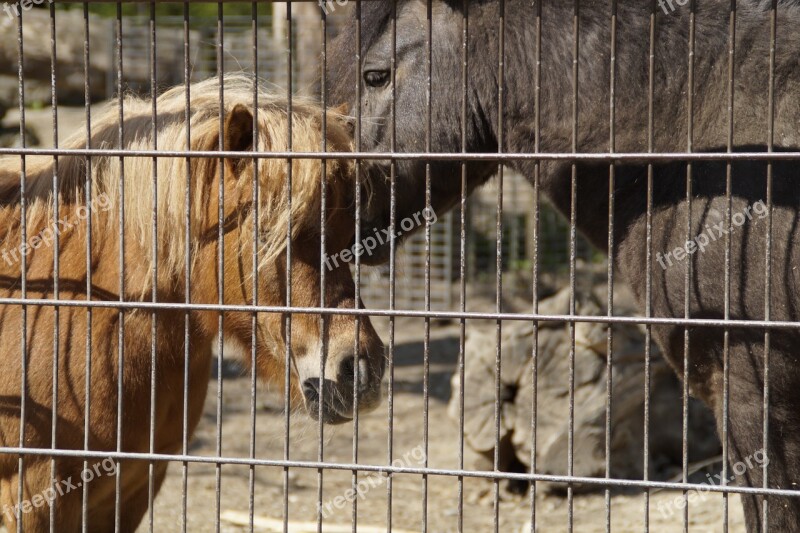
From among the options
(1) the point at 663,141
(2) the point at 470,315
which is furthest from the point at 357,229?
(1) the point at 663,141

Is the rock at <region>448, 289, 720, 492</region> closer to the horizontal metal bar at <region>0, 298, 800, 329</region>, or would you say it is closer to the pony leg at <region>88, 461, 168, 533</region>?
the pony leg at <region>88, 461, 168, 533</region>

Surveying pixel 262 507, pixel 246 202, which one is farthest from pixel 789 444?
pixel 262 507

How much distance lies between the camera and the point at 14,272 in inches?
107

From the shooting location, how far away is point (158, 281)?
2.66 m

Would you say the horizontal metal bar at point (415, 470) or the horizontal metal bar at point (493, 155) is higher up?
the horizontal metal bar at point (493, 155)

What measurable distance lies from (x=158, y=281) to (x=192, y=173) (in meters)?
0.34

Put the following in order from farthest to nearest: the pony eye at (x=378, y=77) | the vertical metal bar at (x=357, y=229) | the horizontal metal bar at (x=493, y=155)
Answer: the pony eye at (x=378, y=77) → the vertical metal bar at (x=357, y=229) → the horizontal metal bar at (x=493, y=155)

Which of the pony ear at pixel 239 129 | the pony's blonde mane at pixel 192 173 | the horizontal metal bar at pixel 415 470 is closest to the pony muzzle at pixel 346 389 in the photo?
the horizontal metal bar at pixel 415 470

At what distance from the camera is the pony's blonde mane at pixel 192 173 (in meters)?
2.57
